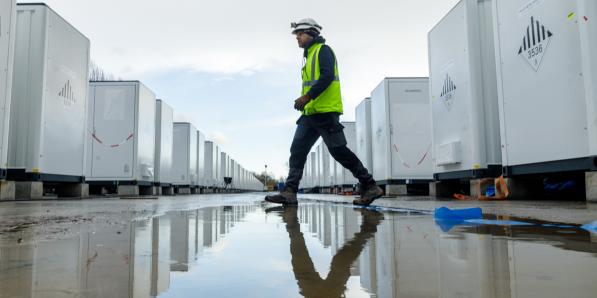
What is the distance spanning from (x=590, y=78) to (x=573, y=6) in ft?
2.58

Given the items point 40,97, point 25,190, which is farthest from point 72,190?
point 40,97

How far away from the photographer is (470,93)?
638 cm

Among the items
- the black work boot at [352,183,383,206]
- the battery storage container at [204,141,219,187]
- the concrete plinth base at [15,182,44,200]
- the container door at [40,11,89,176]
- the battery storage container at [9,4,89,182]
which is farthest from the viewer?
the battery storage container at [204,141,219,187]

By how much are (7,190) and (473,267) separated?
7157 mm

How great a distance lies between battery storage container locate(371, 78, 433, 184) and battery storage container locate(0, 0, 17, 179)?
768cm

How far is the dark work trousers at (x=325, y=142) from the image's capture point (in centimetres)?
400

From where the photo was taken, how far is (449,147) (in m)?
7.00

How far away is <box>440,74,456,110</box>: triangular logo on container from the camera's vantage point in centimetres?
700

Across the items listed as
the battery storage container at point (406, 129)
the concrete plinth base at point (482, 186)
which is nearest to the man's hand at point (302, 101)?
the concrete plinth base at point (482, 186)

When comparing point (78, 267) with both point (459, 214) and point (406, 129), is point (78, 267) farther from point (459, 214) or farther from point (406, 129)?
point (406, 129)

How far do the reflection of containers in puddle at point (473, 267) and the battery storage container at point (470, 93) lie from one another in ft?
17.6

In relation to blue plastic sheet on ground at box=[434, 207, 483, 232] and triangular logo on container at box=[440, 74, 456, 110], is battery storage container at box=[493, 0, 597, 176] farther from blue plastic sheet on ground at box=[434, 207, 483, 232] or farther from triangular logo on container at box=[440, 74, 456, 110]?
blue plastic sheet on ground at box=[434, 207, 483, 232]

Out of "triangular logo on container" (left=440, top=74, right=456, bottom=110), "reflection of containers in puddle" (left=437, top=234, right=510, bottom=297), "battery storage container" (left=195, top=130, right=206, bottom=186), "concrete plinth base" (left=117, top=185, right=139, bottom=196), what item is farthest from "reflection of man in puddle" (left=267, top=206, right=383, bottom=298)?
"battery storage container" (left=195, top=130, right=206, bottom=186)

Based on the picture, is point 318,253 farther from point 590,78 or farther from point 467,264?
point 590,78
